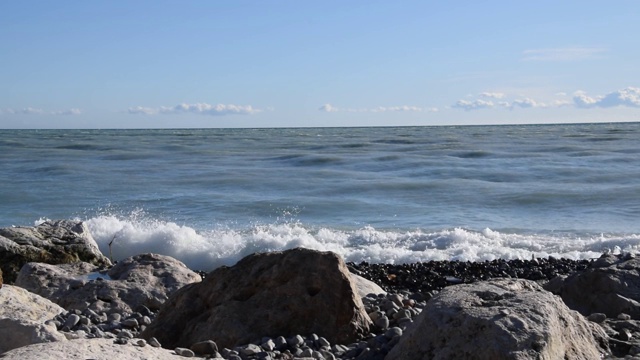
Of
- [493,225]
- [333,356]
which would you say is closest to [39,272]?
[333,356]

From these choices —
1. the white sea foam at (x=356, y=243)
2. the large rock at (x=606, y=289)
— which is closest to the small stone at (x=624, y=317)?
the large rock at (x=606, y=289)

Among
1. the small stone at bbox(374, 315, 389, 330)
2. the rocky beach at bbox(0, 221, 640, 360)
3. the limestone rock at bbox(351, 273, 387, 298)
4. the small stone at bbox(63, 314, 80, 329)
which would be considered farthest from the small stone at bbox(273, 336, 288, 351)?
the limestone rock at bbox(351, 273, 387, 298)

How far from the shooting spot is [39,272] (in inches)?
314

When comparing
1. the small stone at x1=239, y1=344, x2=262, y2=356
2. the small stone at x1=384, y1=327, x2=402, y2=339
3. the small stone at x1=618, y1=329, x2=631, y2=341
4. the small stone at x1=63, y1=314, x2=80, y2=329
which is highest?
the small stone at x1=384, y1=327, x2=402, y2=339

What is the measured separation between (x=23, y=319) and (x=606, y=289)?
165 inches

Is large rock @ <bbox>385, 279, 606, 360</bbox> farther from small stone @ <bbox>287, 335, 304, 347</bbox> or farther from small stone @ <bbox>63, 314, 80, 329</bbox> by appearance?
small stone @ <bbox>63, 314, 80, 329</bbox>

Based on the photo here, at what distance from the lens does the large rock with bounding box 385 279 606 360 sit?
4.05 meters

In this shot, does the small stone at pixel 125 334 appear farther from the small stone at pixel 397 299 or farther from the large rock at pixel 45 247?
the large rock at pixel 45 247

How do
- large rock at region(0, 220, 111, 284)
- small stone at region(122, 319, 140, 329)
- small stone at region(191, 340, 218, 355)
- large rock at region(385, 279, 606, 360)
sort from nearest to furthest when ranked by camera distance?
large rock at region(385, 279, 606, 360) < small stone at region(191, 340, 218, 355) < small stone at region(122, 319, 140, 329) < large rock at region(0, 220, 111, 284)

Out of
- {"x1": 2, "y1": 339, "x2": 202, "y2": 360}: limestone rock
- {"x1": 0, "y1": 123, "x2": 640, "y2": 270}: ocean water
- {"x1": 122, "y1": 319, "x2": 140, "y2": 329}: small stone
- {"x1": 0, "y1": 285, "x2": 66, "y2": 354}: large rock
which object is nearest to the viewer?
{"x1": 2, "y1": 339, "x2": 202, "y2": 360}: limestone rock

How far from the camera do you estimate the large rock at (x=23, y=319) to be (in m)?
4.64

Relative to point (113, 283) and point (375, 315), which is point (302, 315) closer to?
point (375, 315)

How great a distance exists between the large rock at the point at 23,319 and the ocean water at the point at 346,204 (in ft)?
20.8

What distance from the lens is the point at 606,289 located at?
6.23m
